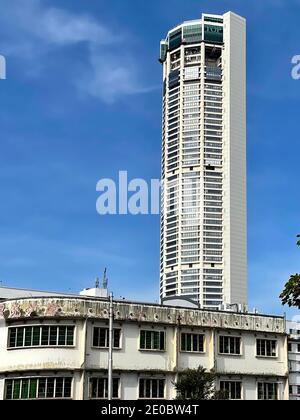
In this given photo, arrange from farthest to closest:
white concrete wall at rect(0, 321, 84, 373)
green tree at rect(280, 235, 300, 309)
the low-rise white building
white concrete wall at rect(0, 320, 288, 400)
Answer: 1. the low-rise white building
2. white concrete wall at rect(0, 320, 288, 400)
3. white concrete wall at rect(0, 321, 84, 373)
4. green tree at rect(280, 235, 300, 309)

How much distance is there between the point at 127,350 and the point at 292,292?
85.2ft

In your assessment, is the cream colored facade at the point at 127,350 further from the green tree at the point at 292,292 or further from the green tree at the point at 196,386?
the green tree at the point at 292,292

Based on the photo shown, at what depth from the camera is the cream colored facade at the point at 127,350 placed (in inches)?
2026

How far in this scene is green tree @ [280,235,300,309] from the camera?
30.7m

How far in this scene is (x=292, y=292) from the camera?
3086 centimetres

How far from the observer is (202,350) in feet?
190

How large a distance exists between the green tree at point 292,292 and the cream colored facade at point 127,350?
2467 centimetres

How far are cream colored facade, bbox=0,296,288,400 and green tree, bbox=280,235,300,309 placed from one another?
80.9ft

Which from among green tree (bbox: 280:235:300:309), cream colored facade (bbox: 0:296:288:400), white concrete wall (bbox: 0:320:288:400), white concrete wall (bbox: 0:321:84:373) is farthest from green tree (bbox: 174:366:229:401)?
green tree (bbox: 280:235:300:309)

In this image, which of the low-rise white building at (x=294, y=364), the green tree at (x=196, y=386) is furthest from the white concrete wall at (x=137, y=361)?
the low-rise white building at (x=294, y=364)

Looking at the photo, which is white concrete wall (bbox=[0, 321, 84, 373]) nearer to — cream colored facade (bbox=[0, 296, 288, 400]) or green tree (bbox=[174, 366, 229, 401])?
cream colored facade (bbox=[0, 296, 288, 400])
